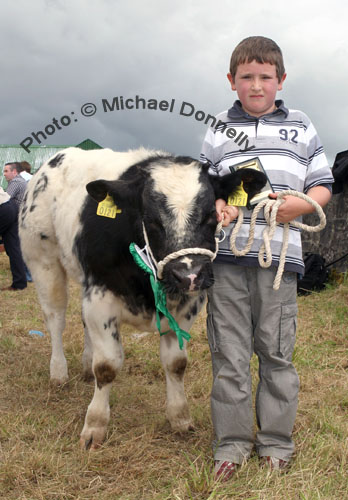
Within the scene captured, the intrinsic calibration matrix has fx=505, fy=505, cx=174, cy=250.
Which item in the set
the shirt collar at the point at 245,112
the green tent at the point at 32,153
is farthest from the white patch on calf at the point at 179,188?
the green tent at the point at 32,153

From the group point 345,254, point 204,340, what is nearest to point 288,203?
point 204,340

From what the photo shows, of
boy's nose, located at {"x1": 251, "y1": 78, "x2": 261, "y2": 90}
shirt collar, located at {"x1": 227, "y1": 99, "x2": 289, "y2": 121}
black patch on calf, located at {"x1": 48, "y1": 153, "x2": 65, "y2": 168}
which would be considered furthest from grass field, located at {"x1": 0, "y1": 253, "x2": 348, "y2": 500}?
boy's nose, located at {"x1": 251, "y1": 78, "x2": 261, "y2": 90}

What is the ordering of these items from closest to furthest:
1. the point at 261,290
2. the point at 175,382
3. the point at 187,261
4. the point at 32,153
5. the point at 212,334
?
the point at 187,261, the point at 261,290, the point at 212,334, the point at 175,382, the point at 32,153

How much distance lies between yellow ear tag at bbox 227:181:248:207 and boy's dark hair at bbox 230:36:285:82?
2.16ft

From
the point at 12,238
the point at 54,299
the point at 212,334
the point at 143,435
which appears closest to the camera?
the point at 212,334

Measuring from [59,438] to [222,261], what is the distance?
57.5 inches

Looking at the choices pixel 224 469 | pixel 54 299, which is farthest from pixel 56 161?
pixel 224 469

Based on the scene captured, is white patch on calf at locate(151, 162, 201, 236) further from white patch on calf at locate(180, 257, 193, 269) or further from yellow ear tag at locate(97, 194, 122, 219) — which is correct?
yellow ear tag at locate(97, 194, 122, 219)

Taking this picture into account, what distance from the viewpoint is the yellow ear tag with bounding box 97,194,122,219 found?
2939 mm

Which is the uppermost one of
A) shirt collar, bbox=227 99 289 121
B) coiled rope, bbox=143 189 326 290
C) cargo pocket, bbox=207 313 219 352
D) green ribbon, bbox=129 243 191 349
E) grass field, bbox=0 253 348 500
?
shirt collar, bbox=227 99 289 121

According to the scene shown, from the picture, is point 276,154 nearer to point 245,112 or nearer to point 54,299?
point 245,112

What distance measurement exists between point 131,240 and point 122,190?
0.30 m

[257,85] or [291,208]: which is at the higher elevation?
[257,85]

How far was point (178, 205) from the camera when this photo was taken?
262 centimetres
